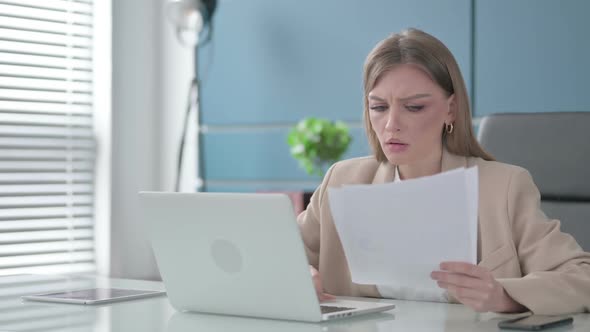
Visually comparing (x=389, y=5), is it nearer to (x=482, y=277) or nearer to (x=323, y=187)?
(x=323, y=187)

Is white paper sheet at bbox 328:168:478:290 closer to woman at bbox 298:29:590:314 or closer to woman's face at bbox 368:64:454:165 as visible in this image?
woman at bbox 298:29:590:314

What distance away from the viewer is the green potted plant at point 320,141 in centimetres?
360

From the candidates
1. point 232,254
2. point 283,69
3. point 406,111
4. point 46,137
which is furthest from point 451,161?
point 46,137

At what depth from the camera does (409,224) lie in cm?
137

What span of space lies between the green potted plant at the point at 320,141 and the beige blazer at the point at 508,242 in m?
1.47

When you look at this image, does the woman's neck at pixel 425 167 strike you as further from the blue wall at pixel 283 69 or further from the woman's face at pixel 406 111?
the blue wall at pixel 283 69

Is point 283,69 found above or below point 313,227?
above

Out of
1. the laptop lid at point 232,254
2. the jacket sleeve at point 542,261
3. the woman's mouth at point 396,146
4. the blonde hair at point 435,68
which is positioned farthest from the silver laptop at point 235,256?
the blonde hair at point 435,68

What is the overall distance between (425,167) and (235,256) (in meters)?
0.68

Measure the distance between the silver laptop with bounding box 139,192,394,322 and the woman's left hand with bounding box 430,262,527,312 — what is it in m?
0.16

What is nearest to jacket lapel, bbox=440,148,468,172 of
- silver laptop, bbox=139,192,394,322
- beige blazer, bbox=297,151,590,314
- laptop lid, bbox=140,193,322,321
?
beige blazer, bbox=297,151,590,314

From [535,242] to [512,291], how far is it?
0.26 m

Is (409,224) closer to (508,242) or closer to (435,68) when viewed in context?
(508,242)

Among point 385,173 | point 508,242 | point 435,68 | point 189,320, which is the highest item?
point 435,68
